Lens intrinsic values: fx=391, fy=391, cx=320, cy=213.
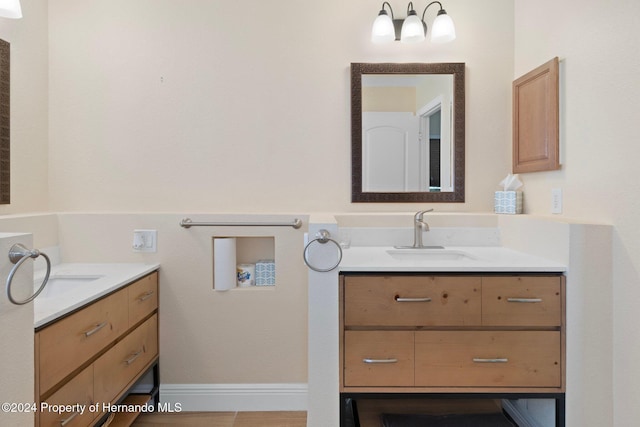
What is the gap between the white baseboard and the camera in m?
2.06

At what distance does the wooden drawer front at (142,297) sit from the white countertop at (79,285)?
0.04m

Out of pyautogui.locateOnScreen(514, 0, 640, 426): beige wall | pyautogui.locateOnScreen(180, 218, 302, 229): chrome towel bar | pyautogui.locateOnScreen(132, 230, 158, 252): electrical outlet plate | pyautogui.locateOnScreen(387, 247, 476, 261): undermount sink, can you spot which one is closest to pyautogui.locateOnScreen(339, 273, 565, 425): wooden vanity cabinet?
pyautogui.locateOnScreen(514, 0, 640, 426): beige wall

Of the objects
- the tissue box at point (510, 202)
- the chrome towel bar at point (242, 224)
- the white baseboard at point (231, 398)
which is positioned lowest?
the white baseboard at point (231, 398)

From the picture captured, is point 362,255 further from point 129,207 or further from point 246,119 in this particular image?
point 129,207

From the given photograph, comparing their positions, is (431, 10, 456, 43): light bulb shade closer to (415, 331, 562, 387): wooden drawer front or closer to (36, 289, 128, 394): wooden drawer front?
(415, 331, 562, 387): wooden drawer front

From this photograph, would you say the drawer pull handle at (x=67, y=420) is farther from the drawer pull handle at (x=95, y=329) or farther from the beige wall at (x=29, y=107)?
the beige wall at (x=29, y=107)

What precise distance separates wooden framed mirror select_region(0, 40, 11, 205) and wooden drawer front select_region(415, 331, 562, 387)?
196 cm

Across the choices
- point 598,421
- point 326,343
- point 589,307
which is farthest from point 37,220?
point 598,421

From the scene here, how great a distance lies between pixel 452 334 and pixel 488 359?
0.53 ft

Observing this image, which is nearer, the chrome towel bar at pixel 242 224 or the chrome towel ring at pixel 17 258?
the chrome towel ring at pixel 17 258

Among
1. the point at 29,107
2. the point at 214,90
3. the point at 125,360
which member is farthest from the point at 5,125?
the point at 125,360

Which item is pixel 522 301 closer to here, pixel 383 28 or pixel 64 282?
pixel 383 28

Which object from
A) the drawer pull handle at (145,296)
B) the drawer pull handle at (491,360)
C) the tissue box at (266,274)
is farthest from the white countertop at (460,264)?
the drawer pull handle at (145,296)

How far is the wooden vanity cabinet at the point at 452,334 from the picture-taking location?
148 cm
